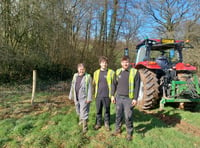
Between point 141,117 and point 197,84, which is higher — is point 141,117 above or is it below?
below

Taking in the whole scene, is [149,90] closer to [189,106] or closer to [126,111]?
[189,106]

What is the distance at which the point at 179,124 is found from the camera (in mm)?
4414

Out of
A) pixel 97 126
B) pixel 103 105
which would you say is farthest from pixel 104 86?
pixel 97 126

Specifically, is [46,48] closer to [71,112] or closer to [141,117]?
[71,112]

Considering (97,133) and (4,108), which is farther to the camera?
(4,108)

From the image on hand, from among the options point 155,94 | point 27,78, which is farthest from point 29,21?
point 155,94

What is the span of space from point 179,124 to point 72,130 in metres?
2.76

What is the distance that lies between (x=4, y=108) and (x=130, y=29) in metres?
12.2

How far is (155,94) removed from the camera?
16.1 feet

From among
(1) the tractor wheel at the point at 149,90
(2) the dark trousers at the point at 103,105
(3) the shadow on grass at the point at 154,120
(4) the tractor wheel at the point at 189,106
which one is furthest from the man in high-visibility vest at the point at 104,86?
(4) the tractor wheel at the point at 189,106

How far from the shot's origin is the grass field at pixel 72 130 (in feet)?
10.4

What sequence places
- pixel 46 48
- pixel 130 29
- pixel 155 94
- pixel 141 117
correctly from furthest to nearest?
pixel 130 29, pixel 46 48, pixel 155 94, pixel 141 117

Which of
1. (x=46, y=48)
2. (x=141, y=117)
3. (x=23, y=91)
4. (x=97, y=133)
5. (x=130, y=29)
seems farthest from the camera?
(x=130, y=29)

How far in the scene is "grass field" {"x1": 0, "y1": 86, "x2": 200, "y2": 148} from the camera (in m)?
3.16
